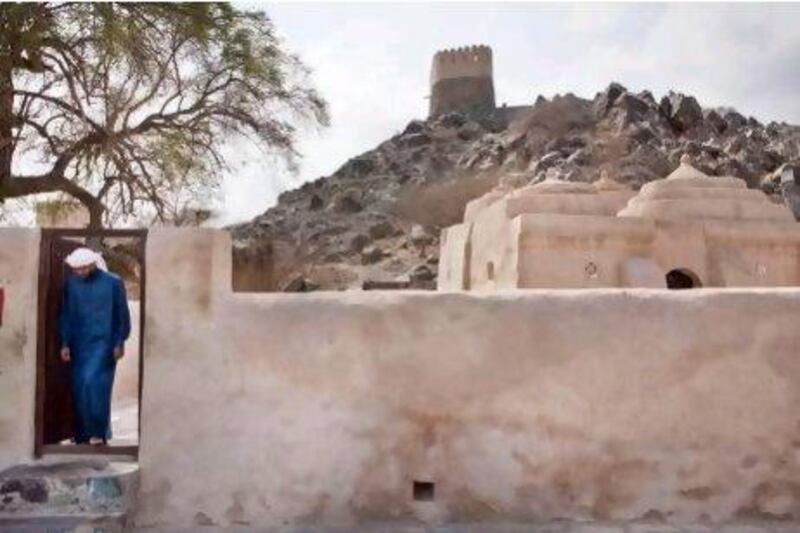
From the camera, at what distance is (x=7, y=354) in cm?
491

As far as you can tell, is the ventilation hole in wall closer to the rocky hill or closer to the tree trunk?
the tree trunk

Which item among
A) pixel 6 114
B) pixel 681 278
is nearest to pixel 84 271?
pixel 6 114

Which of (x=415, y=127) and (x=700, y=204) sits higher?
(x=415, y=127)

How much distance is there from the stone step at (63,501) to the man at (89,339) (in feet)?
1.79

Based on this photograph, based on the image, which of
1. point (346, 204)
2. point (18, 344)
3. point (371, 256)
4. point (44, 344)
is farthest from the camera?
point (346, 204)

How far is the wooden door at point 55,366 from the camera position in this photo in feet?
16.7

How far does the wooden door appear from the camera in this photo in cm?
508

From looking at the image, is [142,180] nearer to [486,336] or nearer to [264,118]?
[264,118]

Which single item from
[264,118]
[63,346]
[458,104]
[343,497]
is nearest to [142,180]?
[264,118]

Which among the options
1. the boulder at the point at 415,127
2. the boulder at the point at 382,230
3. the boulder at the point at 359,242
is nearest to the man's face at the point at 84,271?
the boulder at the point at 359,242

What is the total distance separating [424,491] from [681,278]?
47.2 feet

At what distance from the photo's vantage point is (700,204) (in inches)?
723

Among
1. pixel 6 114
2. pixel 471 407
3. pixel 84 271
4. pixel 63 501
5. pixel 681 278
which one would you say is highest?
pixel 6 114

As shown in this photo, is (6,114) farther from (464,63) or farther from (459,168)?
(464,63)
